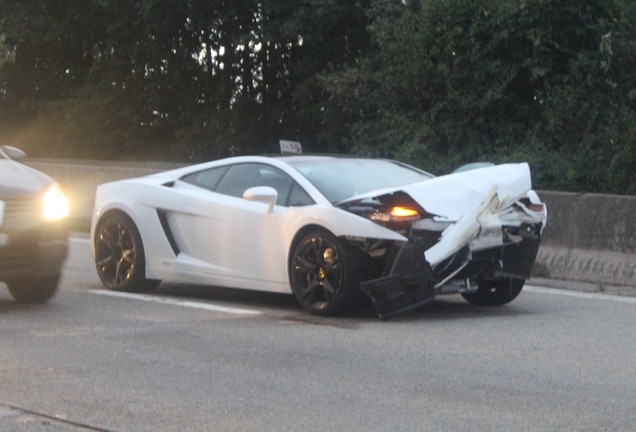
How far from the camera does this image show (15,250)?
10320 mm

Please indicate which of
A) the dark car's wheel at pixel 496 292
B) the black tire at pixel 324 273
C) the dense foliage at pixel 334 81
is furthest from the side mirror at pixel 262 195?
the dense foliage at pixel 334 81

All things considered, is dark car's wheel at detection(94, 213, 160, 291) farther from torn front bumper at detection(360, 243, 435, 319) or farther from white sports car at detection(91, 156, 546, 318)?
torn front bumper at detection(360, 243, 435, 319)

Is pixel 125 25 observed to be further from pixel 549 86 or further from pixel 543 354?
pixel 543 354

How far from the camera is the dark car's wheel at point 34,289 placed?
11.0 meters

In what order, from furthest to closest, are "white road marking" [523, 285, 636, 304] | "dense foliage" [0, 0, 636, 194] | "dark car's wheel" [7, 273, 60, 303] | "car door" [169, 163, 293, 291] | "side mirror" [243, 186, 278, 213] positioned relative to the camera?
"dense foliage" [0, 0, 636, 194], "white road marking" [523, 285, 636, 304], "dark car's wheel" [7, 273, 60, 303], "car door" [169, 163, 293, 291], "side mirror" [243, 186, 278, 213]

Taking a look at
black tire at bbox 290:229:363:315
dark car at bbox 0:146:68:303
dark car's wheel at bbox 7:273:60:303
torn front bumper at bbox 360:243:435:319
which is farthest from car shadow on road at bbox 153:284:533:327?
dark car at bbox 0:146:68:303

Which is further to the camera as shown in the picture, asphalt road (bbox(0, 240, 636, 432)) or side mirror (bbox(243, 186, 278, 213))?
side mirror (bbox(243, 186, 278, 213))

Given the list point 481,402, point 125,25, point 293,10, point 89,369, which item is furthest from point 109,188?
point 125,25

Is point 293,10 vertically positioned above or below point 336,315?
above

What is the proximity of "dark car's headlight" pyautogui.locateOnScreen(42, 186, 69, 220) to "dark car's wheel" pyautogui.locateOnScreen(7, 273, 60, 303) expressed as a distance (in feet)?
1.69

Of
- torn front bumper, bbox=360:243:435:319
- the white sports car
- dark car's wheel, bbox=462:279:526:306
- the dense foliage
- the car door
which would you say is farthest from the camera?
the dense foliage

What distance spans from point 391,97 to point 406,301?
39.7ft

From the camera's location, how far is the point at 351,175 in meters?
11.0

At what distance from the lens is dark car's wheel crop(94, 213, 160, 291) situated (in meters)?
11.7
